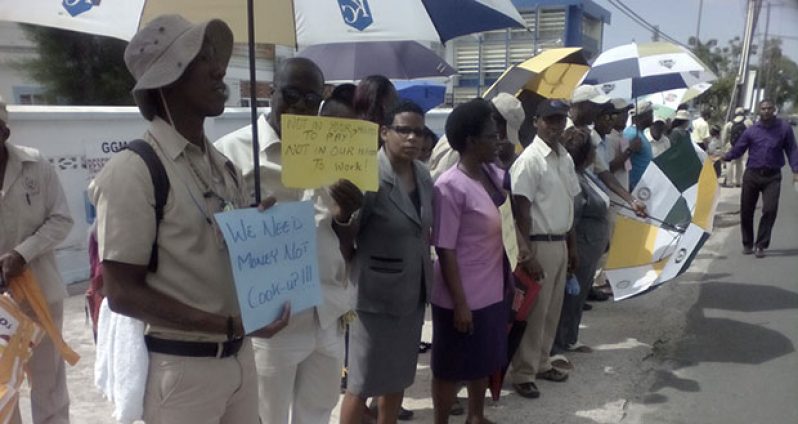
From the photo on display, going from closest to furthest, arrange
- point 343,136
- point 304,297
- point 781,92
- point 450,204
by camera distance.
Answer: point 304,297
point 343,136
point 450,204
point 781,92


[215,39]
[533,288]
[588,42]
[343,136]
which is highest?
[588,42]

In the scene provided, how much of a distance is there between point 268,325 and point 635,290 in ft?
13.1

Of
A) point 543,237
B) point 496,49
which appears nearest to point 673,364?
point 543,237

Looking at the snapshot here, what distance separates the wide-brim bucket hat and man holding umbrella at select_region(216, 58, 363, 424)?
0.67 metres

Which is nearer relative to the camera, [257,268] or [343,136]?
[257,268]

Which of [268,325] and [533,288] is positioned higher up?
[268,325]

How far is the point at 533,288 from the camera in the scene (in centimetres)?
377

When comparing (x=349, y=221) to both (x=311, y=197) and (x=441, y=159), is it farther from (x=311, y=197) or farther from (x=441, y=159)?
(x=441, y=159)

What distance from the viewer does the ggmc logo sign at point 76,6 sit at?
219 centimetres

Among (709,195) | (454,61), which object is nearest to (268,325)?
(709,195)

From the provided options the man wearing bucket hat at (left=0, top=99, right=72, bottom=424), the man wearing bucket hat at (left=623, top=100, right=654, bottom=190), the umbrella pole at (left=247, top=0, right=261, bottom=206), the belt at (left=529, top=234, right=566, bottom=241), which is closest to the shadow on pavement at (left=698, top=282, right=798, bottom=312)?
the man wearing bucket hat at (left=623, top=100, right=654, bottom=190)

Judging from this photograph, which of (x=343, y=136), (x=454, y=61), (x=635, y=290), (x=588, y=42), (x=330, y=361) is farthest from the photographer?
(x=588, y=42)

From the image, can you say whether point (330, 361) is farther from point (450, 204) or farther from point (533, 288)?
point (533, 288)

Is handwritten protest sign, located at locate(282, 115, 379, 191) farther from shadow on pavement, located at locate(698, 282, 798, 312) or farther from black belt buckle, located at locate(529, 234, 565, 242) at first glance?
shadow on pavement, located at locate(698, 282, 798, 312)
